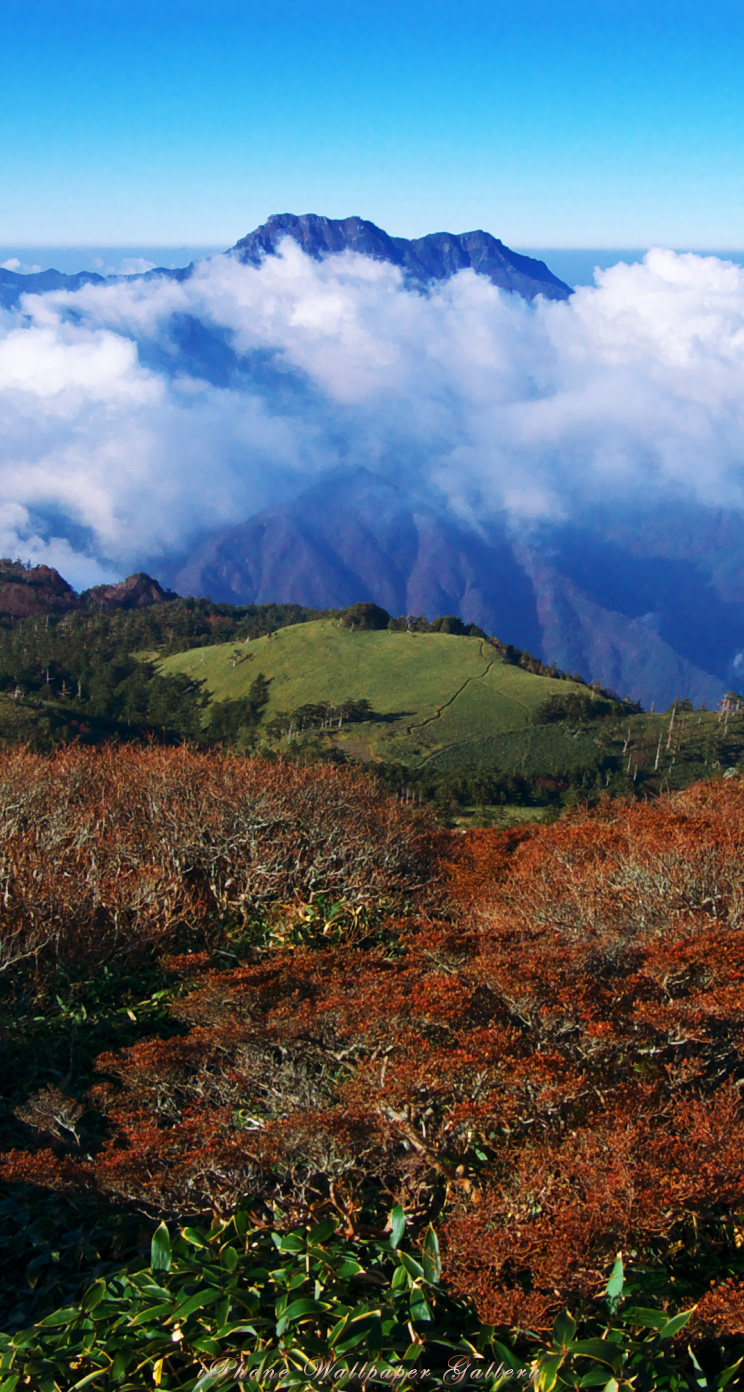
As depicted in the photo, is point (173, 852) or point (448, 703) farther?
point (448, 703)

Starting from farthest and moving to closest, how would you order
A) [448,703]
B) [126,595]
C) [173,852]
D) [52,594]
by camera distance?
[126,595], [52,594], [448,703], [173,852]

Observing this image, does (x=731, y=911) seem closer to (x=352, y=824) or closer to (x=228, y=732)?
(x=352, y=824)

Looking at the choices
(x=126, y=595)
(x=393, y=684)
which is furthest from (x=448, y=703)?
(x=126, y=595)

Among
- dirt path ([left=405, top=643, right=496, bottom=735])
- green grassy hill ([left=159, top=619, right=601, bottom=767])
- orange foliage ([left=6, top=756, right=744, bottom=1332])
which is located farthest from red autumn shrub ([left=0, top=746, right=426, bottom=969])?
dirt path ([left=405, top=643, right=496, bottom=735])

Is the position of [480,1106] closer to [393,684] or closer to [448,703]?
[448,703]

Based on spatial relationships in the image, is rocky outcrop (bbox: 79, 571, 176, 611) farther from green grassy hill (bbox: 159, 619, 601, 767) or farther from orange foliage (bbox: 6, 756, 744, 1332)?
orange foliage (bbox: 6, 756, 744, 1332)

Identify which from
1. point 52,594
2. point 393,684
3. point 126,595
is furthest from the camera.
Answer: point 126,595

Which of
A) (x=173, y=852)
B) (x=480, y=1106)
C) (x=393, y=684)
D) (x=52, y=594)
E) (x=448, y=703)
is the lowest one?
(x=448, y=703)

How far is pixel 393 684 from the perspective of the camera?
64188 millimetres

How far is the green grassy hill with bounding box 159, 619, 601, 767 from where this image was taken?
183 feet

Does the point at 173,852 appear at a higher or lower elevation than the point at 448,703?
higher

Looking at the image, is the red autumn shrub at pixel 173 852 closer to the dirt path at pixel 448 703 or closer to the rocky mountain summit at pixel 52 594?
the dirt path at pixel 448 703

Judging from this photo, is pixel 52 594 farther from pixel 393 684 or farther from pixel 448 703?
pixel 448 703

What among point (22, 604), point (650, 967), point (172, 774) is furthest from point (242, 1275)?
point (22, 604)
